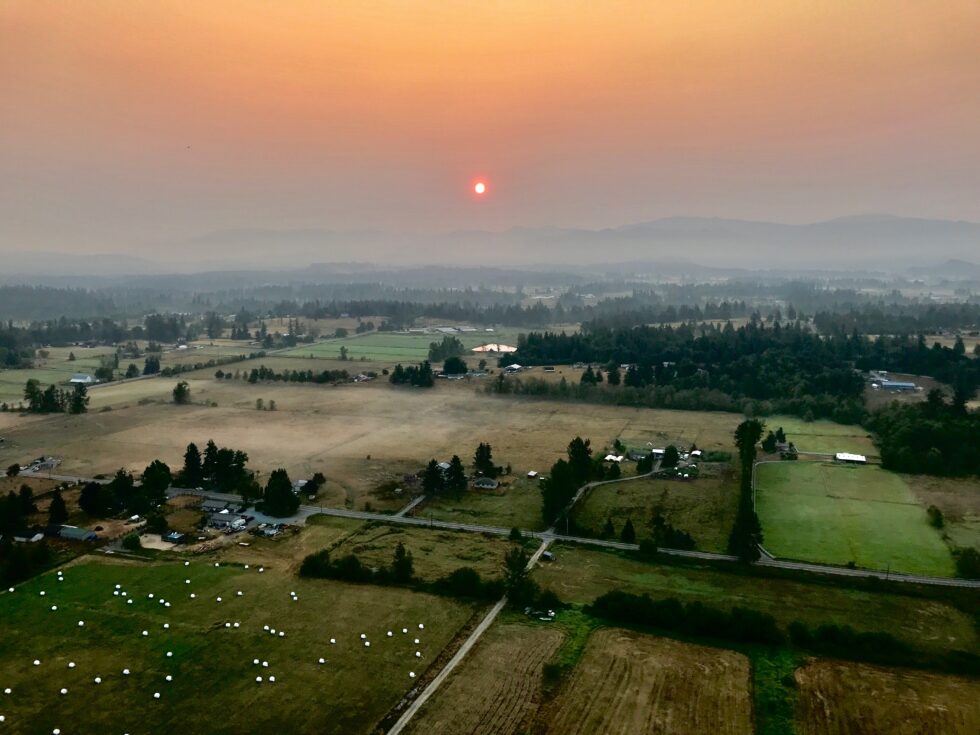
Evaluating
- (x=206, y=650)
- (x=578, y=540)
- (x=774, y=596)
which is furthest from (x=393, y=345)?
(x=774, y=596)

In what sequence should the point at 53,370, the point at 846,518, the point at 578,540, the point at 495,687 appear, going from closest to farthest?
1. the point at 495,687
2. the point at 578,540
3. the point at 846,518
4. the point at 53,370

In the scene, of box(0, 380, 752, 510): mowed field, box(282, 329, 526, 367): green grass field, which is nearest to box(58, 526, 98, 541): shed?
box(0, 380, 752, 510): mowed field

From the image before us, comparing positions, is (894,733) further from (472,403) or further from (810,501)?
(472,403)

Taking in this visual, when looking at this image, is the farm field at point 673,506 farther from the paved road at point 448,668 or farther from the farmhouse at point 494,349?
the farmhouse at point 494,349

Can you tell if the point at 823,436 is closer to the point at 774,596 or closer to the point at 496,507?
the point at 496,507

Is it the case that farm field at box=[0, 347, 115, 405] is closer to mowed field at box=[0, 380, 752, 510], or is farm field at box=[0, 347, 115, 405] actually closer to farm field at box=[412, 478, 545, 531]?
mowed field at box=[0, 380, 752, 510]

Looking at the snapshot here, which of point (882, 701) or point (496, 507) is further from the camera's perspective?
point (496, 507)

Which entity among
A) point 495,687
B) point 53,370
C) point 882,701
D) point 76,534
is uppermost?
point 53,370
